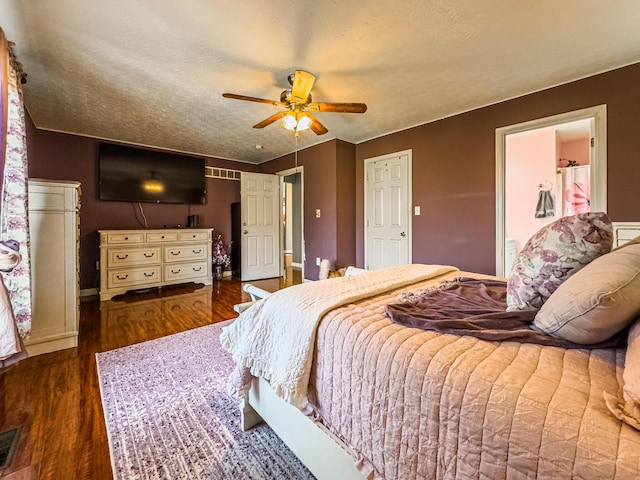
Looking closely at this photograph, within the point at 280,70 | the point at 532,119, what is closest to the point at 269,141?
the point at 280,70

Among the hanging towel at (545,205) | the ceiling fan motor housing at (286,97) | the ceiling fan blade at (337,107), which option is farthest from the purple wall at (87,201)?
the hanging towel at (545,205)

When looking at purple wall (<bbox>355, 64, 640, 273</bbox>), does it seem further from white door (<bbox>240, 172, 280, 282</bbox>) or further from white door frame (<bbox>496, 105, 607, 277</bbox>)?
white door (<bbox>240, 172, 280, 282</bbox>)

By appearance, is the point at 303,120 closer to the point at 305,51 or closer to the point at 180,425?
the point at 305,51

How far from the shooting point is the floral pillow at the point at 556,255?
0.97 metres

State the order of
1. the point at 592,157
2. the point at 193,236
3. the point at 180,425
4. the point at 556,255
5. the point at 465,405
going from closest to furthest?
the point at 465,405, the point at 556,255, the point at 180,425, the point at 592,157, the point at 193,236

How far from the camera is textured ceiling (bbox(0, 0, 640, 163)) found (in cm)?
181

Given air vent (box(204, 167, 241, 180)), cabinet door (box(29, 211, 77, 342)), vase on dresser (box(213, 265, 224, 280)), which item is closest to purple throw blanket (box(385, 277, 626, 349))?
cabinet door (box(29, 211, 77, 342))

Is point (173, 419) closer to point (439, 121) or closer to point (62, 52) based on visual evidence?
point (62, 52)

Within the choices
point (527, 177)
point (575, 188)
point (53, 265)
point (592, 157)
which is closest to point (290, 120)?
point (53, 265)

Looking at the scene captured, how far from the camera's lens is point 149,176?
15.1ft

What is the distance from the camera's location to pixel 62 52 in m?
2.24

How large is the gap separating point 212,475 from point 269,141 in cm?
426

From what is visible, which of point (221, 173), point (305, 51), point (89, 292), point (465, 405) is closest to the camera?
point (465, 405)

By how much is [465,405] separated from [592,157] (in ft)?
10.5
